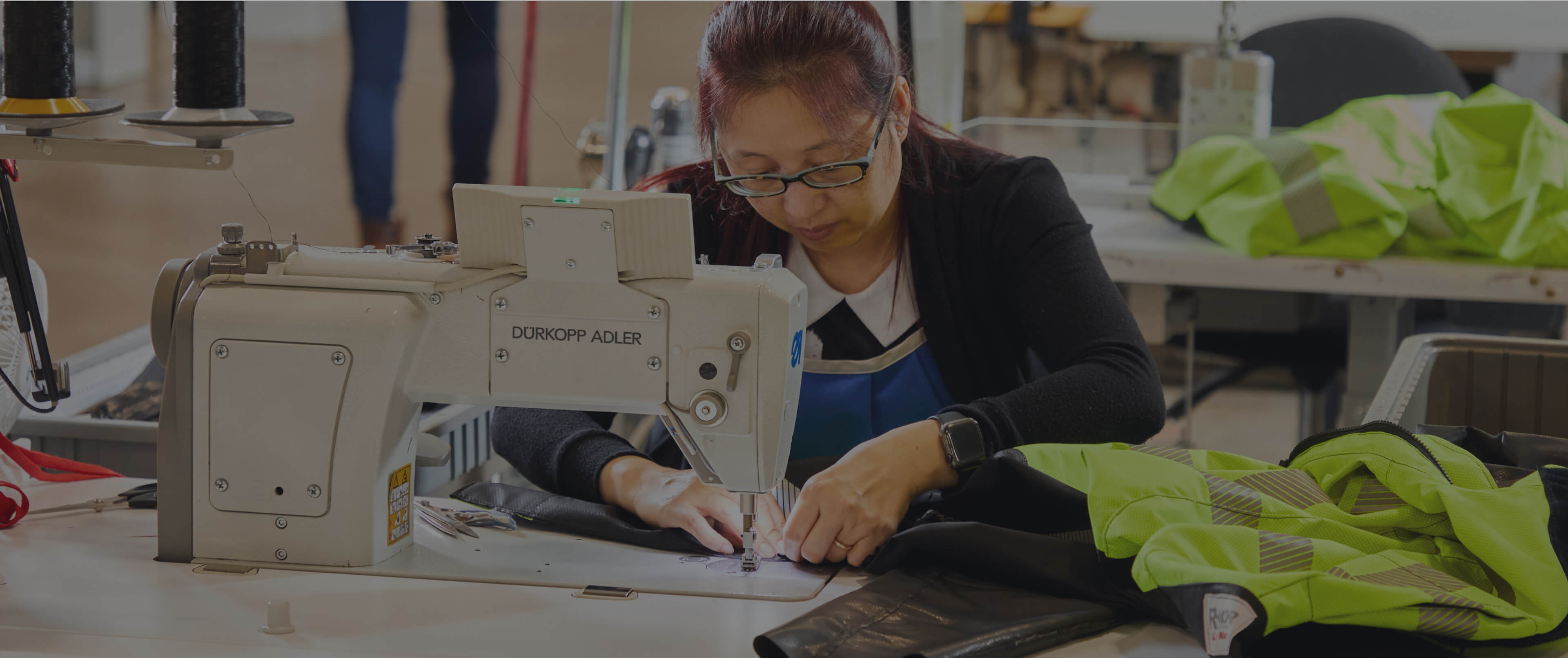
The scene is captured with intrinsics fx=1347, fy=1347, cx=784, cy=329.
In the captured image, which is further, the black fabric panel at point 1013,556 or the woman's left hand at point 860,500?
the woman's left hand at point 860,500

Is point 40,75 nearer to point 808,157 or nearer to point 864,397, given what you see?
point 808,157

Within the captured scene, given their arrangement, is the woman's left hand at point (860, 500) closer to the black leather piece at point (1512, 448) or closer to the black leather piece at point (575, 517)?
the black leather piece at point (575, 517)

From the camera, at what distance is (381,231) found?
402cm

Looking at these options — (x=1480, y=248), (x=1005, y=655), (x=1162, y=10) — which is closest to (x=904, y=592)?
(x=1005, y=655)

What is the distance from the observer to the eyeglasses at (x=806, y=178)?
1.38 meters

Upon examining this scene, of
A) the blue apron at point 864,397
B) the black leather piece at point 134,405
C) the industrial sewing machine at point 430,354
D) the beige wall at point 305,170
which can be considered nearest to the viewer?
the industrial sewing machine at point 430,354

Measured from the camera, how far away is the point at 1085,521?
3.65ft

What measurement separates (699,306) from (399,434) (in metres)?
0.31

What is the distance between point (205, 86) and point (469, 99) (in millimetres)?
2921

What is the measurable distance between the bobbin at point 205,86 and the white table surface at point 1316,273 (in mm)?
1768

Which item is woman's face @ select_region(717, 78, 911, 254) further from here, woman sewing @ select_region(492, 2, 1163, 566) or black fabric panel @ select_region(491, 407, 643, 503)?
black fabric panel @ select_region(491, 407, 643, 503)

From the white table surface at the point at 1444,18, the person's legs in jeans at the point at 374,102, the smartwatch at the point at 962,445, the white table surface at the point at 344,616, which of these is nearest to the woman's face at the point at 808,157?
the smartwatch at the point at 962,445

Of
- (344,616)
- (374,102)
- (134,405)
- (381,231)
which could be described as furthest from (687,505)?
(374,102)

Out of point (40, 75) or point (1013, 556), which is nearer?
point (1013, 556)
